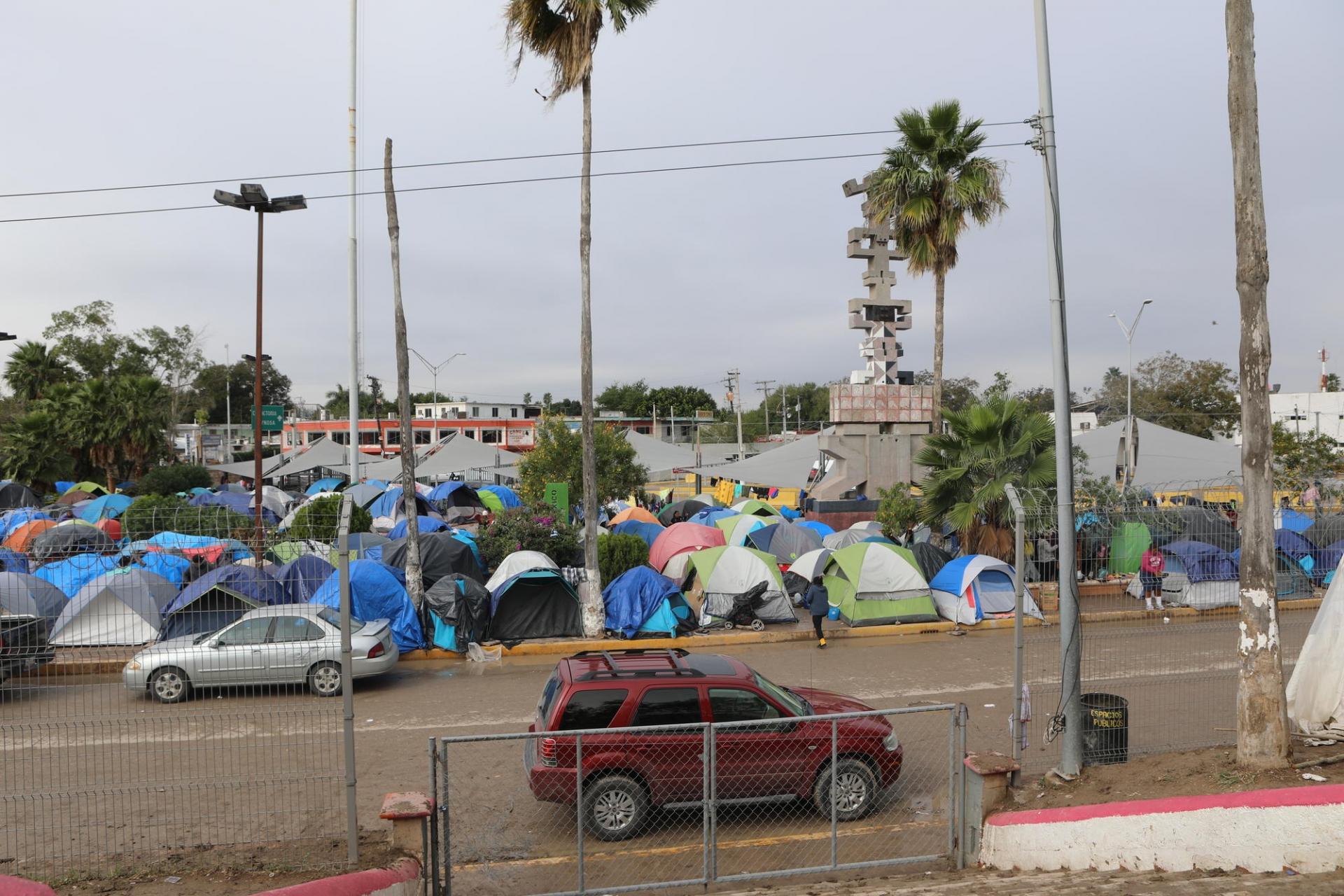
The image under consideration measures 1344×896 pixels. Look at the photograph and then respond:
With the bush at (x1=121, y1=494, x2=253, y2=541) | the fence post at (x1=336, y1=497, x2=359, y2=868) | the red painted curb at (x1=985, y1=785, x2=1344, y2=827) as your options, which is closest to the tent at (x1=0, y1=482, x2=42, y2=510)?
the bush at (x1=121, y1=494, x2=253, y2=541)

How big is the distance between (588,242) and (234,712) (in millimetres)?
10353

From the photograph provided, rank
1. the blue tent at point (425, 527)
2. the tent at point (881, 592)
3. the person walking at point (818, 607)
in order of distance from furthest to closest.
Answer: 1. the blue tent at point (425, 527)
2. the tent at point (881, 592)
3. the person walking at point (818, 607)

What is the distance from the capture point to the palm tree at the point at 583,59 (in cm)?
1551

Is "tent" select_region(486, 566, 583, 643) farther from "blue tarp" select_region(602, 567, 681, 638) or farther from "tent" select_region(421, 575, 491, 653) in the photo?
"blue tarp" select_region(602, 567, 681, 638)

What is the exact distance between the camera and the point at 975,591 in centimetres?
1684

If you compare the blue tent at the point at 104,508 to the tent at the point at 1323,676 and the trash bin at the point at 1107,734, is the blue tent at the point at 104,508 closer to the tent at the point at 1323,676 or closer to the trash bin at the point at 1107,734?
the trash bin at the point at 1107,734

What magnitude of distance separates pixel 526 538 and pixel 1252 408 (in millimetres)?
14290

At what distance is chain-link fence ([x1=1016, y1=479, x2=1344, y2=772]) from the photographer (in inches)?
336

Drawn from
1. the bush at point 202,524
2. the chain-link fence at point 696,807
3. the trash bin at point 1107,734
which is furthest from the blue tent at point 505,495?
the trash bin at point 1107,734

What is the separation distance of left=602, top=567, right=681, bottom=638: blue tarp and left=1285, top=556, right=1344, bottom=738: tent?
9861 mm

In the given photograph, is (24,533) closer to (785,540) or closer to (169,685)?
(785,540)

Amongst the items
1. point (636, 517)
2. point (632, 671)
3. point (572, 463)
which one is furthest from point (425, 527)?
point (632, 671)

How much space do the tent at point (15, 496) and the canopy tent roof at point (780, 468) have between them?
24.1 meters

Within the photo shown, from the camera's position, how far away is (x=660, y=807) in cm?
736
